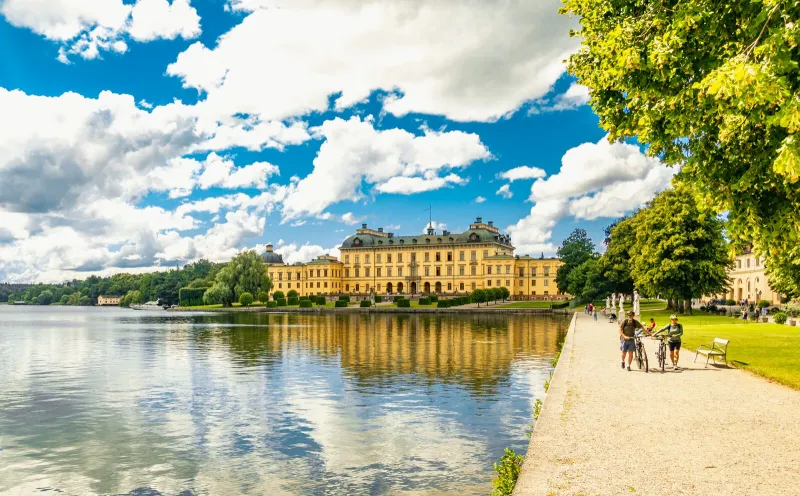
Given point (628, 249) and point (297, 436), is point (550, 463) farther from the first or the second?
point (628, 249)

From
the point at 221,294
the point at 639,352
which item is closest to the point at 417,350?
the point at 639,352

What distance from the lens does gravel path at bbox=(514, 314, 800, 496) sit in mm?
7633

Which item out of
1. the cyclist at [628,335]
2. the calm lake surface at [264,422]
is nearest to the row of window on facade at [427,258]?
the calm lake surface at [264,422]

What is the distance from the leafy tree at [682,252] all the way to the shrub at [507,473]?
141ft

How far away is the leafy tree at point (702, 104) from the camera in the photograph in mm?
10352

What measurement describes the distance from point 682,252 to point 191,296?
96.2m

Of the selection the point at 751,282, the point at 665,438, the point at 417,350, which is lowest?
the point at 417,350

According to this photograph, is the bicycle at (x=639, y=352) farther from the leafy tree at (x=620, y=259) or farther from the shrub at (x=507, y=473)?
the leafy tree at (x=620, y=259)

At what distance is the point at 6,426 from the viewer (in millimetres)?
14164

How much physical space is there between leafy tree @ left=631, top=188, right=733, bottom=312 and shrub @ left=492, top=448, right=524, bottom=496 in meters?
42.9

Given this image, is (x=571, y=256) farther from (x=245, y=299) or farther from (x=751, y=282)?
(x=245, y=299)

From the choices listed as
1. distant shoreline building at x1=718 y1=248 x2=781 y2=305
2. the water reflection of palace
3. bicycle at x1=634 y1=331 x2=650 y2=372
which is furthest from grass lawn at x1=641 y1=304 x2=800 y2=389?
distant shoreline building at x1=718 y1=248 x2=781 y2=305

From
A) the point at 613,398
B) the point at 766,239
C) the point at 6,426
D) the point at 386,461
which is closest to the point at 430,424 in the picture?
the point at 386,461

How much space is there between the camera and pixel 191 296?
12294 cm
